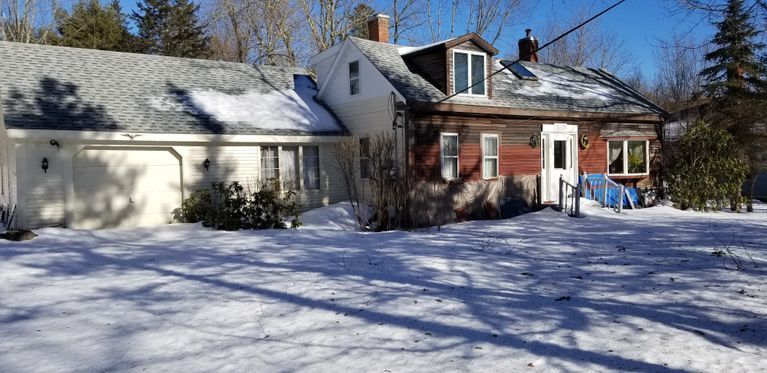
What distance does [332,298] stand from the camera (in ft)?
20.6

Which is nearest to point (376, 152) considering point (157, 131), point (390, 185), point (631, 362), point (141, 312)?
point (390, 185)

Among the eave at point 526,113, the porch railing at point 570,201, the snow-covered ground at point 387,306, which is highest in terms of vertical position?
the eave at point 526,113

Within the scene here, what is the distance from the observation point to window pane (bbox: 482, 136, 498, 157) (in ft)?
53.7

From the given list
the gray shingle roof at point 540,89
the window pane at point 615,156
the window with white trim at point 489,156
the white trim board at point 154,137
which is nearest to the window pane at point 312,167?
the white trim board at point 154,137

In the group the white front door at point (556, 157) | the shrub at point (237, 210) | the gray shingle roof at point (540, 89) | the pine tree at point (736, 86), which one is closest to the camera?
the shrub at point (237, 210)

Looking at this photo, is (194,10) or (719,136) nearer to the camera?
(719,136)

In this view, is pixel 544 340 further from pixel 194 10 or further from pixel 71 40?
pixel 194 10

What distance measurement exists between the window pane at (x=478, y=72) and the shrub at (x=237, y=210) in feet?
20.4

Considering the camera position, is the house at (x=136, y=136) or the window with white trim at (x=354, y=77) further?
the window with white trim at (x=354, y=77)

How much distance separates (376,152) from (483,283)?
264 inches

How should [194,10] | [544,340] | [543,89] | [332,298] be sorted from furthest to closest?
[194,10] → [543,89] → [332,298] → [544,340]

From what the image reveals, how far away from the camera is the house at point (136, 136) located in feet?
40.5

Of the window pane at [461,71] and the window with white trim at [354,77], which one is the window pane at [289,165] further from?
the window pane at [461,71]

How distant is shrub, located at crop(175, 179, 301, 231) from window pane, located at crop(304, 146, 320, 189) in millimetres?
2110
